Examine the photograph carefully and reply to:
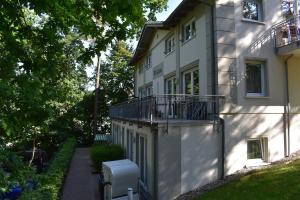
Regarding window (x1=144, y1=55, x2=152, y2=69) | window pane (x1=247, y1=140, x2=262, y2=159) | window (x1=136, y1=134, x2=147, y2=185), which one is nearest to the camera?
window (x1=136, y1=134, x2=147, y2=185)

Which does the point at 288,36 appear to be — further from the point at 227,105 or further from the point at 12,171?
the point at 12,171

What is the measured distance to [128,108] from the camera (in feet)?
57.4

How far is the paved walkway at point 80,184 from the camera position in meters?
14.1

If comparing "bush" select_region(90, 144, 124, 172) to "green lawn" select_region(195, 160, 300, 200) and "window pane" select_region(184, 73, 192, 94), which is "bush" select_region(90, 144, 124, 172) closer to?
"window pane" select_region(184, 73, 192, 94)

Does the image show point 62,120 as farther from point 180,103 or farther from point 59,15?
point 59,15

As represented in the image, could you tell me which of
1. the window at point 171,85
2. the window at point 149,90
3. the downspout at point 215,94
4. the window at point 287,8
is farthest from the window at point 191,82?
the window at point 149,90

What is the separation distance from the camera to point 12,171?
179 inches

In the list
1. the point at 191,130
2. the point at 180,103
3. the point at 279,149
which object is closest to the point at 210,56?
the point at 180,103

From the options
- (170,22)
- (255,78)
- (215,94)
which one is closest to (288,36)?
(255,78)

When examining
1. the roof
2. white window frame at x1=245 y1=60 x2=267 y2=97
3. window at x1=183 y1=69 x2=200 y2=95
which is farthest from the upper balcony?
window at x1=183 y1=69 x2=200 y2=95

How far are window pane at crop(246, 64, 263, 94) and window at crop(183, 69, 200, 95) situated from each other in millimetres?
2280

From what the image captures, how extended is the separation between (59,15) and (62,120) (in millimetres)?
31221

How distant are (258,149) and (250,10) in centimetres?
561

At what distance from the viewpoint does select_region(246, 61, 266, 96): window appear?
1389cm
